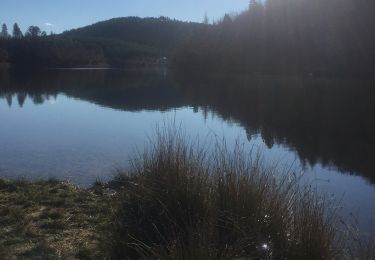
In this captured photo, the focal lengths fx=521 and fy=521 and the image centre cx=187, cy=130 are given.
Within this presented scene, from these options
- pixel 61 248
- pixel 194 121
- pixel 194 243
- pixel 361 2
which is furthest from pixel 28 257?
pixel 361 2

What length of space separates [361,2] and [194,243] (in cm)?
7795

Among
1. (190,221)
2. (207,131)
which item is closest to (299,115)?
(207,131)

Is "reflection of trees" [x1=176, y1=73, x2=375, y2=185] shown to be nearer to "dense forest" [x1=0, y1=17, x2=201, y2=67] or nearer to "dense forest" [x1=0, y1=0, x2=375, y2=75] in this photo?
"dense forest" [x1=0, y1=0, x2=375, y2=75]

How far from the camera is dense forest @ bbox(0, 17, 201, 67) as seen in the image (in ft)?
445

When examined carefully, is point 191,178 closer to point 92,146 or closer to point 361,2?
point 92,146

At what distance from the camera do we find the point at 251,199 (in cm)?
603

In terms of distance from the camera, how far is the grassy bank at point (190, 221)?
519 centimetres

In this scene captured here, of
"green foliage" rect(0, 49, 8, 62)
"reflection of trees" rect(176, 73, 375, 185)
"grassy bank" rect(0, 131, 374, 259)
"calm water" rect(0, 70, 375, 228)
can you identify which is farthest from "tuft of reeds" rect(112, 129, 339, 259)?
"green foliage" rect(0, 49, 8, 62)

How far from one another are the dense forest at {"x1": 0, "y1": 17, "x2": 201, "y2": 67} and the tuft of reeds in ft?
392

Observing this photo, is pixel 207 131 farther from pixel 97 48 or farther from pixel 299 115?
pixel 97 48

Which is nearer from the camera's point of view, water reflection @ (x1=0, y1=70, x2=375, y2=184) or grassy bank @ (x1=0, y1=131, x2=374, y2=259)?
grassy bank @ (x1=0, y1=131, x2=374, y2=259)

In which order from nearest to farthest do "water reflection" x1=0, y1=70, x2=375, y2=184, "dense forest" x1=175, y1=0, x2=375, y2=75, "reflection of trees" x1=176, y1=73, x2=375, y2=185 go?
"reflection of trees" x1=176, y1=73, x2=375, y2=185, "water reflection" x1=0, y1=70, x2=375, y2=184, "dense forest" x1=175, y1=0, x2=375, y2=75

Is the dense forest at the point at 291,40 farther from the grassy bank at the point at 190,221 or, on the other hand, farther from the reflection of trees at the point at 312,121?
the grassy bank at the point at 190,221

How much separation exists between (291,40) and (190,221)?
270 feet
